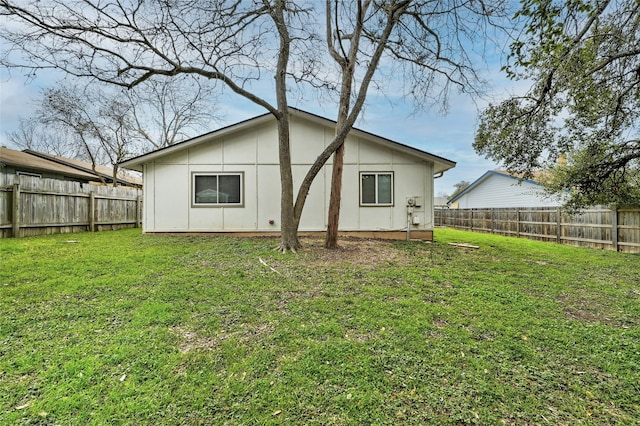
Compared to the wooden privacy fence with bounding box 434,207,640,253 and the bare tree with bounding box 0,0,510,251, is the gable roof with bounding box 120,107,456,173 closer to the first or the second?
the bare tree with bounding box 0,0,510,251

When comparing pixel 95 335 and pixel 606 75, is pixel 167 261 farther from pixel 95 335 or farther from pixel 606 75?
pixel 606 75

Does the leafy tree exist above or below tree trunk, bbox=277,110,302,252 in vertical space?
above

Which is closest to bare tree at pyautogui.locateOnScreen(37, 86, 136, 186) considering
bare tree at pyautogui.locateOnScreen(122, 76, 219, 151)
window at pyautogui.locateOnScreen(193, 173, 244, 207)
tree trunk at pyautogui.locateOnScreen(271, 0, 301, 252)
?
bare tree at pyautogui.locateOnScreen(122, 76, 219, 151)

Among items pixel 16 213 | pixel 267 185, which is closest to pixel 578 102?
pixel 267 185

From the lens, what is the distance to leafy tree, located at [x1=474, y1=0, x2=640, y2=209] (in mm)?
4858

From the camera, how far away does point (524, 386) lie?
230 centimetres

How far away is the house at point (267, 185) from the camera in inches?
387

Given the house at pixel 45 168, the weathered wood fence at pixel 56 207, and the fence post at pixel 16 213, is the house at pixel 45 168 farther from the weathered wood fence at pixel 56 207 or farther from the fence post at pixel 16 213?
the fence post at pixel 16 213

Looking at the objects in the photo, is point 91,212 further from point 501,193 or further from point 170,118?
point 501,193

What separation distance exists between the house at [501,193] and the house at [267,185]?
32.6 feet

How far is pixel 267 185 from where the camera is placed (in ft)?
32.3

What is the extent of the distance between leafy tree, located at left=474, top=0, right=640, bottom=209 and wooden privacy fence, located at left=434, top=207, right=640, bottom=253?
877mm

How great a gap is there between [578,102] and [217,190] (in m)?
9.93

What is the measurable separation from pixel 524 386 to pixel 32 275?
22.1 ft
